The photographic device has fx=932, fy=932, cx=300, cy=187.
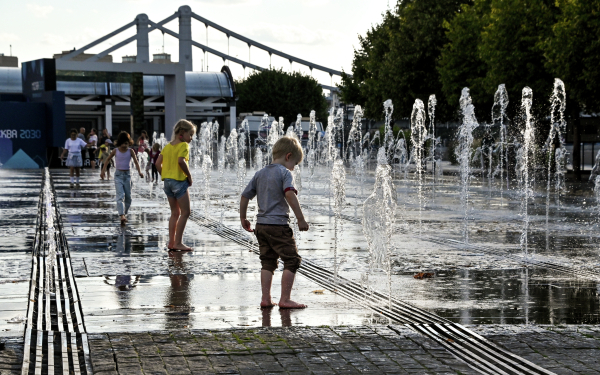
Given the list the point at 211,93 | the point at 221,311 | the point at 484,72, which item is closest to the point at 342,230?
the point at 221,311

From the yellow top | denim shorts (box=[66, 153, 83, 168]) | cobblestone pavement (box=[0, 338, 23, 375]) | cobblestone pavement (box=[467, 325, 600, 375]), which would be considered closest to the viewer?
cobblestone pavement (box=[0, 338, 23, 375])

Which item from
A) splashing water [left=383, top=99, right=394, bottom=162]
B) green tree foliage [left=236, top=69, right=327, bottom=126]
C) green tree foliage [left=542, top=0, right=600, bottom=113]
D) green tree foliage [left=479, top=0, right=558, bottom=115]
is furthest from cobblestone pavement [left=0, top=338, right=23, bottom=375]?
green tree foliage [left=236, top=69, right=327, bottom=126]

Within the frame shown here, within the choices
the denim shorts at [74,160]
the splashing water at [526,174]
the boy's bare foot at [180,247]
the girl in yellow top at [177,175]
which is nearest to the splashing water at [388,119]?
the splashing water at [526,174]

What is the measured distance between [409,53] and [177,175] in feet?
114

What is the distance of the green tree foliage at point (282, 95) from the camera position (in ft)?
331

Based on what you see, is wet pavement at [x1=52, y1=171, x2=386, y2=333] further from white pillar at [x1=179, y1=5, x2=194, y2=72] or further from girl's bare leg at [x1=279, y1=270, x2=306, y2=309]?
white pillar at [x1=179, y1=5, x2=194, y2=72]

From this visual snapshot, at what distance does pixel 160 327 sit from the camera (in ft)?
20.1

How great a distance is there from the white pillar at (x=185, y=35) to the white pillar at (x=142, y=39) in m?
6.78

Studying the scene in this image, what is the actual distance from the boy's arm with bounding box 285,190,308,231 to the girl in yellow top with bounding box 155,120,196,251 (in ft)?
12.6

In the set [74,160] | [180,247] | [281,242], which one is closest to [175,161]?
[180,247]

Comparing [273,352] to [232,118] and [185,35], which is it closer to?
[232,118]

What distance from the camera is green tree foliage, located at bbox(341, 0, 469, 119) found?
42688 mm

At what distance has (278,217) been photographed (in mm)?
6969

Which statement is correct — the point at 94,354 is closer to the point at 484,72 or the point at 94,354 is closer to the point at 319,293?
the point at 319,293
